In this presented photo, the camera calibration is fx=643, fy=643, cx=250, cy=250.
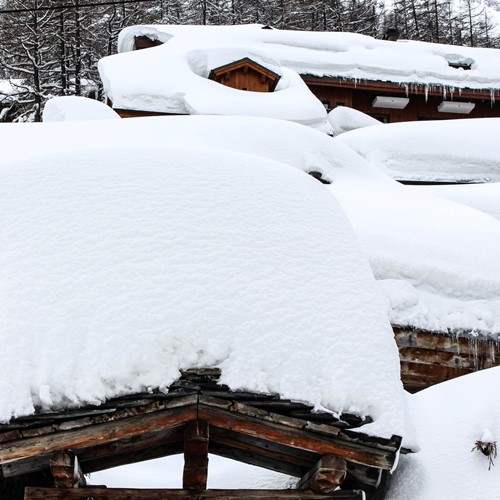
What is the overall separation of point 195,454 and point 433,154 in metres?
9.26

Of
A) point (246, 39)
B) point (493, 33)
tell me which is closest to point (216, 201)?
point (246, 39)

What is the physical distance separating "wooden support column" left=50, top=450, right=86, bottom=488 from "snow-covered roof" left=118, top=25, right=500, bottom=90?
1573 cm

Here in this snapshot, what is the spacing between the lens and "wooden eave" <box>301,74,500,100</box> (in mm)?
18672

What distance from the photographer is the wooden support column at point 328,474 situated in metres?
3.31

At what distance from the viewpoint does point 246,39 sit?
19.4 metres

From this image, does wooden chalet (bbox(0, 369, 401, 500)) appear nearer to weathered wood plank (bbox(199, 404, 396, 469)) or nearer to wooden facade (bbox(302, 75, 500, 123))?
weathered wood plank (bbox(199, 404, 396, 469))

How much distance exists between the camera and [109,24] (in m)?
24.6

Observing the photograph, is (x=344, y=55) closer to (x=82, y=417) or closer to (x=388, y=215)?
(x=388, y=215)

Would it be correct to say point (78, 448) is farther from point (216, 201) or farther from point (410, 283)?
point (410, 283)

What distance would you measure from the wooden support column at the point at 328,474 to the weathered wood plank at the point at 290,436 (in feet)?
0.15

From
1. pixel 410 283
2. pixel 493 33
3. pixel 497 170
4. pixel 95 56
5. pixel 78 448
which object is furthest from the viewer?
pixel 493 33

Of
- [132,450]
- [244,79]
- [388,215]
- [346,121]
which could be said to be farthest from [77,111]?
[132,450]

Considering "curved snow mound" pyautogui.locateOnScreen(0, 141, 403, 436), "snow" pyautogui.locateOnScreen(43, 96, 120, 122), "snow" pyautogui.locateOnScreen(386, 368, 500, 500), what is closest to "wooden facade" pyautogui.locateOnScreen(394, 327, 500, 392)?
"snow" pyautogui.locateOnScreen(386, 368, 500, 500)

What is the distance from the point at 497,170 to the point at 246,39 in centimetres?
1039
